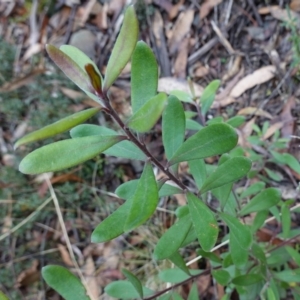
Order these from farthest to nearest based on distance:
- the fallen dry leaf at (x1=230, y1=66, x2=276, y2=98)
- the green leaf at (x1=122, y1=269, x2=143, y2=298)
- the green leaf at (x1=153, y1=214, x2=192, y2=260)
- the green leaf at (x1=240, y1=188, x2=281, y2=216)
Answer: the fallen dry leaf at (x1=230, y1=66, x2=276, y2=98) → the green leaf at (x1=240, y1=188, x2=281, y2=216) → the green leaf at (x1=122, y1=269, x2=143, y2=298) → the green leaf at (x1=153, y1=214, x2=192, y2=260)

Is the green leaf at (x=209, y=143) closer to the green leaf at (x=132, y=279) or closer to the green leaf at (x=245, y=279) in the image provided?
the green leaf at (x=132, y=279)

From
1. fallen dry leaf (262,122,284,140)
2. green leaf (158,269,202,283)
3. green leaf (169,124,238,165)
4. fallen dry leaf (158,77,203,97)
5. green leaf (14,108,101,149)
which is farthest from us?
fallen dry leaf (158,77,203,97)

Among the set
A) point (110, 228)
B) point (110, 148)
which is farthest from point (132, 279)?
point (110, 148)

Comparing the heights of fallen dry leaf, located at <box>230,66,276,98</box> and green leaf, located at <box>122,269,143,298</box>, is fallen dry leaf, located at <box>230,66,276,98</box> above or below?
above

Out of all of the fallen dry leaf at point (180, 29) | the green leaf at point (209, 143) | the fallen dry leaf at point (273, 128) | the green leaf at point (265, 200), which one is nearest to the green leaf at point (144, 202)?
the green leaf at point (209, 143)

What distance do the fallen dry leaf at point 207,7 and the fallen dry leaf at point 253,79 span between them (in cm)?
57

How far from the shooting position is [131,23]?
940mm

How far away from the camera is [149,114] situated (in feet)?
2.91

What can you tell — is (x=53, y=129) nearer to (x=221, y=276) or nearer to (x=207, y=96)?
(x=221, y=276)

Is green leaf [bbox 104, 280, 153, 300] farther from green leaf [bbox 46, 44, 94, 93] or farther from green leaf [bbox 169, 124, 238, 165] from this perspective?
green leaf [bbox 46, 44, 94, 93]

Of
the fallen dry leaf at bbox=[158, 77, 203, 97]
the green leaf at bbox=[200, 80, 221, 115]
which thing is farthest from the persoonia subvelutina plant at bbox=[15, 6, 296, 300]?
the fallen dry leaf at bbox=[158, 77, 203, 97]

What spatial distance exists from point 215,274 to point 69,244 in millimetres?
1349

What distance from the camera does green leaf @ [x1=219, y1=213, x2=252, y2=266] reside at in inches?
54.2

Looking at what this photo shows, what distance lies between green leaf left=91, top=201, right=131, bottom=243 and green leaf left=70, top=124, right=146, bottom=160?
18cm
